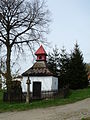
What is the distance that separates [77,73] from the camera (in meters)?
43.9

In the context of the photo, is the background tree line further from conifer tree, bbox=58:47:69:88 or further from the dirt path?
the dirt path

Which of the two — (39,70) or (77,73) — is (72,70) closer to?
(77,73)

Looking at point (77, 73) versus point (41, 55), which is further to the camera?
point (77, 73)

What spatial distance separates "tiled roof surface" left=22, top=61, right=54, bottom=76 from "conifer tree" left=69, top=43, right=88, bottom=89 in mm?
10234

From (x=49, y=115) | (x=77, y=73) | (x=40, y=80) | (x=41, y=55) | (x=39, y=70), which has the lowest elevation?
(x=49, y=115)

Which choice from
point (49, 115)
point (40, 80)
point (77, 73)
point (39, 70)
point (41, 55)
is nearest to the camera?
point (49, 115)

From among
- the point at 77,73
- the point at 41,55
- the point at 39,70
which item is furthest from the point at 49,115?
the point at 77,73

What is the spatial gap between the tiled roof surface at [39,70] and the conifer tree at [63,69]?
32.3 feet

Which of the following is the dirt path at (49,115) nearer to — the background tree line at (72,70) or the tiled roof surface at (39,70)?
the tiled roof surface at (39,70)

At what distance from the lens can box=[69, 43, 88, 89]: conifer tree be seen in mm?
43719

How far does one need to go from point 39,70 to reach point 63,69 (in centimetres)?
1195

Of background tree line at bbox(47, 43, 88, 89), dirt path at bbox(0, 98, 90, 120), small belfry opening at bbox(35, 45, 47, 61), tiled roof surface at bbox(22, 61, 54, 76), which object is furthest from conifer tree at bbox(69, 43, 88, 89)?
dirt path at bbox(0, 98, 90, 120)

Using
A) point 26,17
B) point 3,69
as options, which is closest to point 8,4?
point 26,17

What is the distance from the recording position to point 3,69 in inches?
1260
